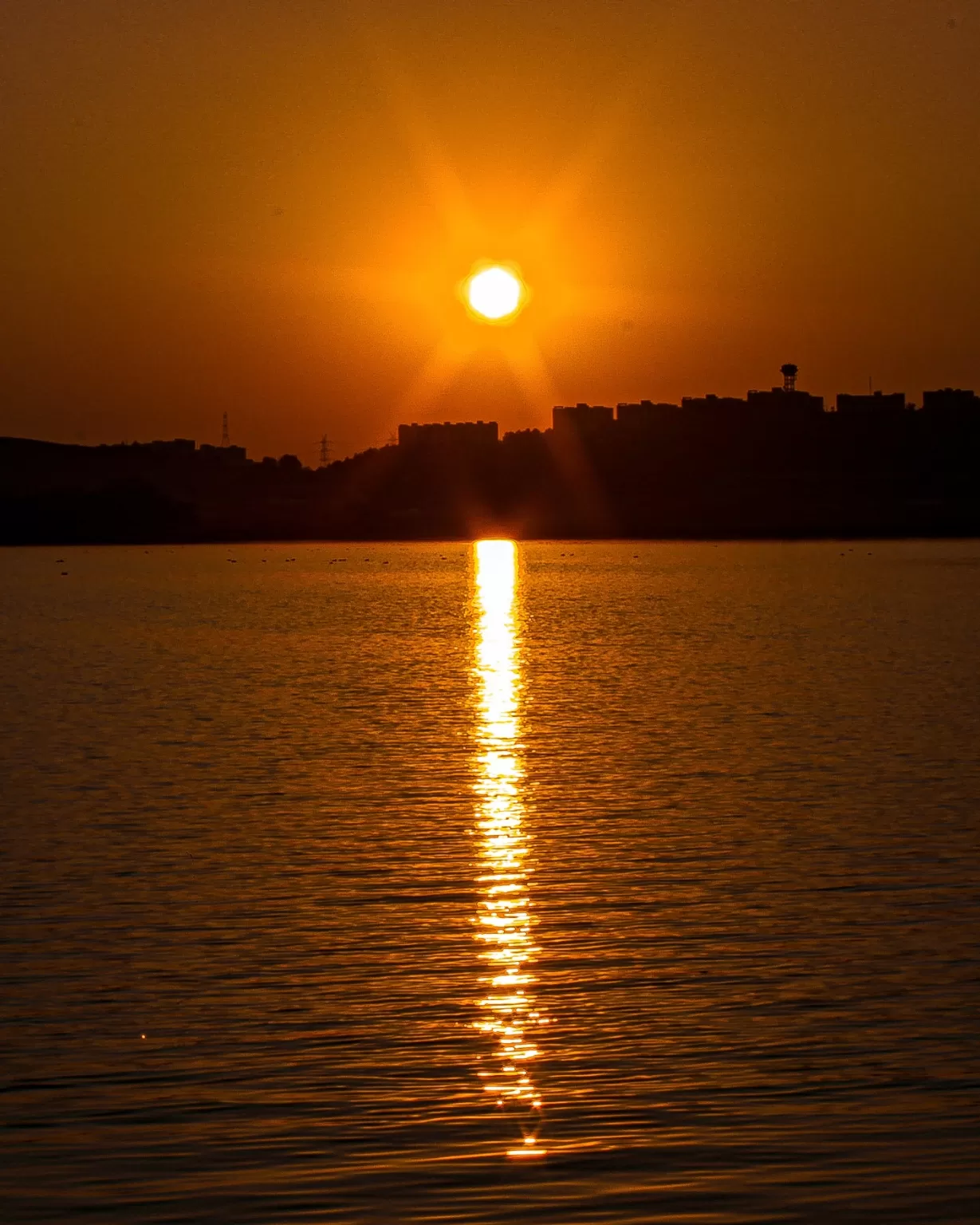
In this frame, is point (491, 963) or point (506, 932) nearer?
point (491, 963)

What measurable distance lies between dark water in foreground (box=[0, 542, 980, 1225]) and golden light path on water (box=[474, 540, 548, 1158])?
0.05 metres

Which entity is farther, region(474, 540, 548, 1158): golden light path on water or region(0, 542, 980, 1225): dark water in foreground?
region(474, 540, 548, 1158): golden light path on water

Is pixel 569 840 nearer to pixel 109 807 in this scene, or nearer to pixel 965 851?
pixel 965 851

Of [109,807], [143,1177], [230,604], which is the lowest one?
[143,1177]

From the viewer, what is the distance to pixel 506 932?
17.6 m

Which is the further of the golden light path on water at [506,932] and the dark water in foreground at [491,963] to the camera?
the golden light path on water at [506,932]

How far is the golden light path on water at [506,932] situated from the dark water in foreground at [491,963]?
54mm

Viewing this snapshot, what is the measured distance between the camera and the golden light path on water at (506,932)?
12.5 metres

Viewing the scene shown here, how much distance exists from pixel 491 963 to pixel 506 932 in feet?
4.44

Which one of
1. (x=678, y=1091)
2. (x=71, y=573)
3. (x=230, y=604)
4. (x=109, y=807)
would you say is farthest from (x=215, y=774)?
(x=71, y=573)

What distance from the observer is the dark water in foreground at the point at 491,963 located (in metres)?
11.0

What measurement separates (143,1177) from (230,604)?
3860 inches

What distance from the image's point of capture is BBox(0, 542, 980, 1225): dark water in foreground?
11.0 meters

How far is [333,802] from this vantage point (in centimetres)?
2608
